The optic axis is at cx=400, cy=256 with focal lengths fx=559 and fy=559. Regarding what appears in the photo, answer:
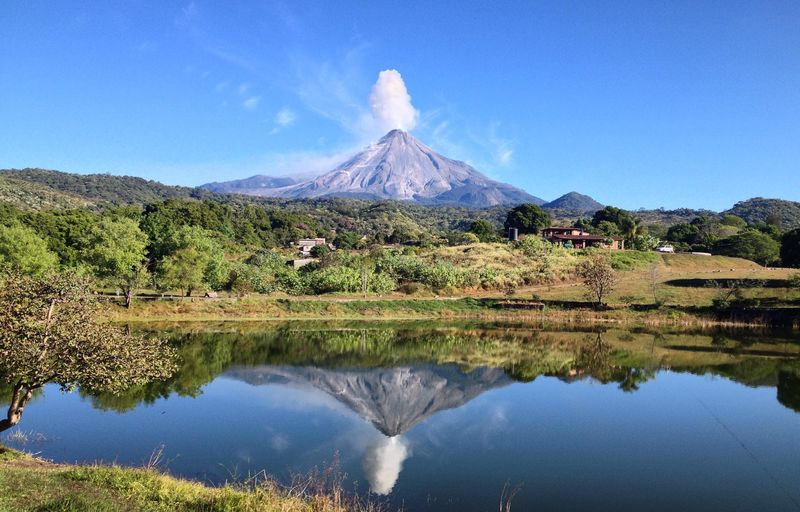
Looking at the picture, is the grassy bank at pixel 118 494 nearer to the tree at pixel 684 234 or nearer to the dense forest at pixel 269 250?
the dense forest at pixel 269 250

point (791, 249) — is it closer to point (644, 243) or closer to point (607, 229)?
point (644, 243)

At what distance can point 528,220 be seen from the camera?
4050 inches

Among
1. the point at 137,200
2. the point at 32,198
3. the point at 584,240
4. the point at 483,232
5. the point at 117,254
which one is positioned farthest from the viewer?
the point at 137,200

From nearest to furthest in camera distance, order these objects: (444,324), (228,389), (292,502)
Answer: (292,502)
(228,389)
(444,324)

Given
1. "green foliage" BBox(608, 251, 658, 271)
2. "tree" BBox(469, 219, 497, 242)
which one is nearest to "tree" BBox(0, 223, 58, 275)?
"green foliage" BBox(608, 251, 658, 271)

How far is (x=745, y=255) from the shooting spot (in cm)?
7981

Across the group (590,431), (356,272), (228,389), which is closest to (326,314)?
(356,272)

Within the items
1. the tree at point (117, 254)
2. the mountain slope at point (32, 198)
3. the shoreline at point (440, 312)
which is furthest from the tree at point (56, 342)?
the mountain slope at point (32, 198)

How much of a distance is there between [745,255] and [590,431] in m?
74.6

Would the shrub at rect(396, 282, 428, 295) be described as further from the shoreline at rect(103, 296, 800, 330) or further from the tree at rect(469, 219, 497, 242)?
the tree at rect(469, 219, 497, 242)

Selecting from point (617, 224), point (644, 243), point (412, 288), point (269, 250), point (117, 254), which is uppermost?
point (617, 224)

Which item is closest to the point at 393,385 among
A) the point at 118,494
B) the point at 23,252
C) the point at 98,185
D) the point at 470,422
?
the point at 470,422

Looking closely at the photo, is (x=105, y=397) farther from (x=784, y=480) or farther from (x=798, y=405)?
(x=798, y=405)

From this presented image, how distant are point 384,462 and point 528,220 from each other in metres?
91.5
